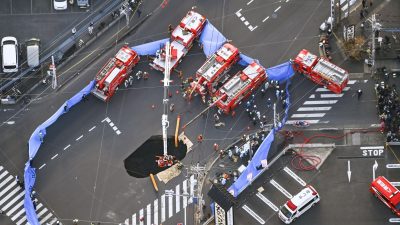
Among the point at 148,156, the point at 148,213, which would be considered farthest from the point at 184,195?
the point at 148,156

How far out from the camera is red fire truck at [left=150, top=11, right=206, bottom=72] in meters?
135

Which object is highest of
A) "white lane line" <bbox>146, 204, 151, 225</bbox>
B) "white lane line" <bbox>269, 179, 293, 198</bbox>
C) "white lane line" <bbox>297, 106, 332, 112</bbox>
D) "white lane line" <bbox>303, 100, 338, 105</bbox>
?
"white lane line" <bbox>303, 100, 338, 105</bbox>

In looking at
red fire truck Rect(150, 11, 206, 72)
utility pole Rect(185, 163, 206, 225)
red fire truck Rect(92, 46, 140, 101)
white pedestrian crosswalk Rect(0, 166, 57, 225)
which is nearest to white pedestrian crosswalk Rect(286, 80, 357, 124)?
utility pole Rect(185, 163, 206, 225)

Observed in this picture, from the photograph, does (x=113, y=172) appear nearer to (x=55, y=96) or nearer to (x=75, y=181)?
(x=75, y=181)

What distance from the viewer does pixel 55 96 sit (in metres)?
136

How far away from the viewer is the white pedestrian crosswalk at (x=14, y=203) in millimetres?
128000

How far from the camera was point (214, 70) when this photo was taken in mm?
132750

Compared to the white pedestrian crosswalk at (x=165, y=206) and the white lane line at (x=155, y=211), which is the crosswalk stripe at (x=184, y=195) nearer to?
the white pedestrian crosswalk at (x=165, y=206)

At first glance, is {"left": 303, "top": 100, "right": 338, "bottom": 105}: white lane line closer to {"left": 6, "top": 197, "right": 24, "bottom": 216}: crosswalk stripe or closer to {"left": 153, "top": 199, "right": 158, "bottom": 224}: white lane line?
{"left": 153, "top": 199, "right": 158, "bottom": 224}: white lane line

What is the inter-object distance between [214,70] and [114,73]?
1282 centimetres

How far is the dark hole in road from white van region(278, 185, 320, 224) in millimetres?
15003

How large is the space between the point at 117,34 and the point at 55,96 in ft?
38.9

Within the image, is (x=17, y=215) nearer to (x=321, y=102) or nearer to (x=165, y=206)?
(x=165, y=206)

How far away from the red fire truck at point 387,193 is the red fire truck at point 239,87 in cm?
1968
